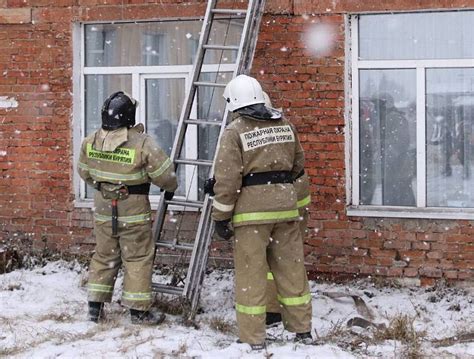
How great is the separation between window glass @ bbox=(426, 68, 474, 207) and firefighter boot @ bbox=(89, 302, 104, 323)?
3.32 meters

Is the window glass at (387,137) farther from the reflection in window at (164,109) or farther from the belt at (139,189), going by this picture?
the belt at (139,189)

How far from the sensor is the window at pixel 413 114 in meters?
7.95

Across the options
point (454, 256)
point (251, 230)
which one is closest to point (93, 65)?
point (251, 230)

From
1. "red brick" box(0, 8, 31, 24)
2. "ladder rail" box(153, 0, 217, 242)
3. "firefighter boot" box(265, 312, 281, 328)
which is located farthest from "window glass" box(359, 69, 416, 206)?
"red brick" box(0, 8, 31, 24)

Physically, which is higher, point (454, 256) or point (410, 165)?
point (410, 165)

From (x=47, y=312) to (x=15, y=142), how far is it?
2.58 metres

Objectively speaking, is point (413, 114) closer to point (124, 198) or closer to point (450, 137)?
point (450, 137)

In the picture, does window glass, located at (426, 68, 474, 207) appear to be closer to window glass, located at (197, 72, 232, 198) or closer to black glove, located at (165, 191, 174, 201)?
window glass, located at (197, 72, 232, 198)

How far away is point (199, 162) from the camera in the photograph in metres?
7.25

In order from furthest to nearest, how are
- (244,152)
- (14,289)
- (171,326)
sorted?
1. (14,289)
2. (171,326)
3. (244,152)

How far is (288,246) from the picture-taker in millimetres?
6270

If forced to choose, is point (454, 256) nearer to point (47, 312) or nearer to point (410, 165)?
point (410, 165)

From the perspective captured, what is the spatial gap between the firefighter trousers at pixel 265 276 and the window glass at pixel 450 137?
2252 millimetres

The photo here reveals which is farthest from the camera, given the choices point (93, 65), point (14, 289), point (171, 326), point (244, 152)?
point (93, 65)
